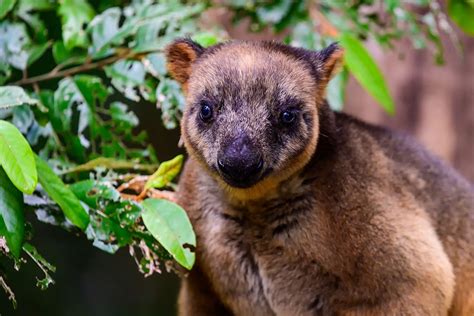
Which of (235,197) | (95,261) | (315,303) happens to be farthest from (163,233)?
(95,261)

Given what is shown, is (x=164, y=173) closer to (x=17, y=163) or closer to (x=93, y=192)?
(x=93, y=192)

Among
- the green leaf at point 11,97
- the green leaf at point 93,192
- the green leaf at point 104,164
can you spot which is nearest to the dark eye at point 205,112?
the green leaf at point 93,192

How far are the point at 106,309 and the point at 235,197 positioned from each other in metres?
4.11

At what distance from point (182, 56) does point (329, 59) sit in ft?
2.52

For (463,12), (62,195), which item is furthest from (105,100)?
(463,12)

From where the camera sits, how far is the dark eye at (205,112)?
4508 mm

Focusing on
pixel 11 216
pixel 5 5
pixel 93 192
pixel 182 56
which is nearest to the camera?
pixel 11 216

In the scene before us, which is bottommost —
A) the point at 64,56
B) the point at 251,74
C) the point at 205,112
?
the point at 64,56

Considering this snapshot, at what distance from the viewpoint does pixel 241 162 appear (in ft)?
13.8

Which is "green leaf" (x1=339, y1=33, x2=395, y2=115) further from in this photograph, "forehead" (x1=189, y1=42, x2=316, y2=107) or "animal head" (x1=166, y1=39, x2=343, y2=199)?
"forehead" (x1=189, y1=42, x2=316, y2=107)

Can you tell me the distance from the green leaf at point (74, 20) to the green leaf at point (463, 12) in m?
2.35

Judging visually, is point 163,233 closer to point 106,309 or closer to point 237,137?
point 237,137

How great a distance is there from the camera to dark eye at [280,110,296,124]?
4465 millimetres

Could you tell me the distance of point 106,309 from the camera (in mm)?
8562
